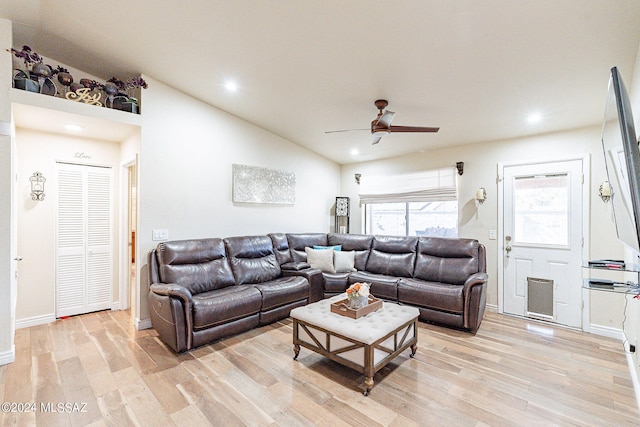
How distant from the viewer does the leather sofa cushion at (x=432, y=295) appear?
3.37 metres

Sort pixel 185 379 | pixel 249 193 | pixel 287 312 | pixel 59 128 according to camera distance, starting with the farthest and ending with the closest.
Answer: pixel 249 193 < pixel 287 312 < pixel 59 128 < pixel 185 379

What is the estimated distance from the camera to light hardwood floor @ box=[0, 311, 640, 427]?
1.94m

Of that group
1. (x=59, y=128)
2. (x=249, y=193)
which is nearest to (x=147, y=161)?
(x=59, y=128)

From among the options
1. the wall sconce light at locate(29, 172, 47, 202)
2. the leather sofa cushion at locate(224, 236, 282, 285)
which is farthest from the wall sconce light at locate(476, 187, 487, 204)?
the wall sconce light at locate(29, 172, 47, 202)

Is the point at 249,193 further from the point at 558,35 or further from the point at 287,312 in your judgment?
the point at 558,35

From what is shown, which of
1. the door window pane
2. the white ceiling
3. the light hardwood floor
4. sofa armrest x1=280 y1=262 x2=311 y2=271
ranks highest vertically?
the white ceiling

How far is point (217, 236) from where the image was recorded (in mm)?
4113

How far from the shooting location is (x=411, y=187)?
4.93 metres

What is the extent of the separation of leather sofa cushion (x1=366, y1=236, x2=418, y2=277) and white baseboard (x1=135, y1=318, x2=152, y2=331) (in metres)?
3.10

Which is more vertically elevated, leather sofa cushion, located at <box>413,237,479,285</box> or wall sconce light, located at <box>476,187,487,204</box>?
wall sconce light, located at <box>476,187,487,204</box>

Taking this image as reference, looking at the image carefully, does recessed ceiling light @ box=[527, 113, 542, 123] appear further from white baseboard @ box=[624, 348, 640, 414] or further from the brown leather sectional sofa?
white baseboard @ box=[624, 348, 640, 414]

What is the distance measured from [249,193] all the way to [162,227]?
1333 mm

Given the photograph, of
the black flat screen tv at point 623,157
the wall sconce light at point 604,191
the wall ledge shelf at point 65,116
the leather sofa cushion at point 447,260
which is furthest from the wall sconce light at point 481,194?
the wall ledge shelf at point 65,116

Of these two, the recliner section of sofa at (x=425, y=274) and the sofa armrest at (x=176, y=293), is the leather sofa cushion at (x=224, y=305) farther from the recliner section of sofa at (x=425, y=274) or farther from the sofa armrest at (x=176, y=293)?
the recliner section of sofa at (x=425, y=274)
